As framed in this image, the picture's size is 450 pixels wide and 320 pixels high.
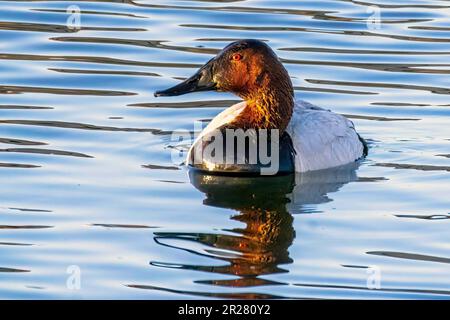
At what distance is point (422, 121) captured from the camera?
1201cm

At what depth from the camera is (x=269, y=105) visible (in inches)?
425

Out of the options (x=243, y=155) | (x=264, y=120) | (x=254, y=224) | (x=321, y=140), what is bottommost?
(x=254, y=224)

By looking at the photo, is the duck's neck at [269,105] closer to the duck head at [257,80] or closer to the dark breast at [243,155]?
the duck head at [257,80]

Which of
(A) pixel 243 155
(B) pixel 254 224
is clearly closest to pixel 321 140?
(A) pixel 243 155

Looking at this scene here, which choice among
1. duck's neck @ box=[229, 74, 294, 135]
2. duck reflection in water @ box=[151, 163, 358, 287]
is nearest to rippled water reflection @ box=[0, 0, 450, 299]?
duck reflection in water @ box=[151, 163, 358, 287]

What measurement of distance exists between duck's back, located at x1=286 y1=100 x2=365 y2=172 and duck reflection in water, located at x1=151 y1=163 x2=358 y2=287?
0.08 m

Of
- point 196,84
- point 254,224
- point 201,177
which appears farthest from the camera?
point 196,84

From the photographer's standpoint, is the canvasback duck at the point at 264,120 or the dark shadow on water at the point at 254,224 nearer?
the dark shadow on water at the point at 254,224

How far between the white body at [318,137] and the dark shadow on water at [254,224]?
0.09m

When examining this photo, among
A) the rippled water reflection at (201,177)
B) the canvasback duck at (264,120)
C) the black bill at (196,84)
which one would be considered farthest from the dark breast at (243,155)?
the black bill at (196,84)

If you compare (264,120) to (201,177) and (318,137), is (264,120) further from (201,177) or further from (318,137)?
(201,177)

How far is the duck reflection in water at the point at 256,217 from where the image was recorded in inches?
324

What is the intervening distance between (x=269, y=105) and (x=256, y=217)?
5.05 feet
